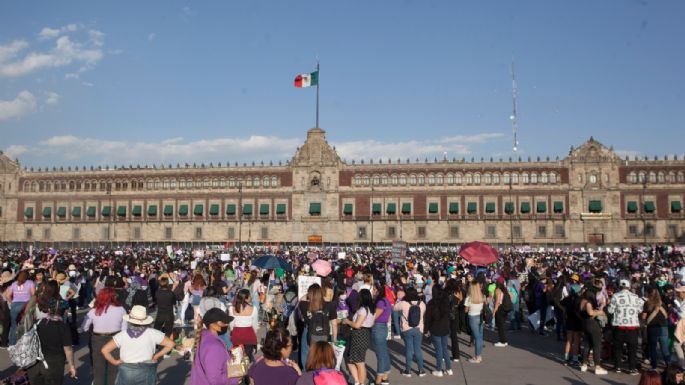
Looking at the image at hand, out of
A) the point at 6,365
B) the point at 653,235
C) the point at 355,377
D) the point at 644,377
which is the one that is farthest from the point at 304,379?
the point at 653,235

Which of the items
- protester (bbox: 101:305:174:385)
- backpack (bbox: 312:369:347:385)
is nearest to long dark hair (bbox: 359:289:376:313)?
protester (bbox: 101:305:174:385)

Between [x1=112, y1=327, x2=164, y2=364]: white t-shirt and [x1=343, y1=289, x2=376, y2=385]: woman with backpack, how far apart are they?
3570 mm

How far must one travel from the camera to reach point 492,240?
204 feet

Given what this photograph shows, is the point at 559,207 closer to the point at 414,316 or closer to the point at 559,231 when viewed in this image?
the point at 559,231

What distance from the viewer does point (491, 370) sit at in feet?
36.2

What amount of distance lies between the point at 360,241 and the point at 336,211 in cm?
411

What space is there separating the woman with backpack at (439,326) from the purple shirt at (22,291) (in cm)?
765

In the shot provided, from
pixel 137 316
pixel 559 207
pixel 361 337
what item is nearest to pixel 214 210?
pixel 559 207

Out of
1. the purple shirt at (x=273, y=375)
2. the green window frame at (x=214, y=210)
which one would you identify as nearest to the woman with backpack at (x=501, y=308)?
the purple shirt at (x=273, y=375)

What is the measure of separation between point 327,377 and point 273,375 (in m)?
0.66

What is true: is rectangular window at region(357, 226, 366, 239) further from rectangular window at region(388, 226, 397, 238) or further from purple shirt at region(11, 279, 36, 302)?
purple shirt at region(11, 279, 36, 302)

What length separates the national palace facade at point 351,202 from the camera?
6128cm

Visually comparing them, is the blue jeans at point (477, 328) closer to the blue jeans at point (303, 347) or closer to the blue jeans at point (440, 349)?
the blue jeans at point (440, 349)

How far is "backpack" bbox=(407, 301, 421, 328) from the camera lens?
409 inches
